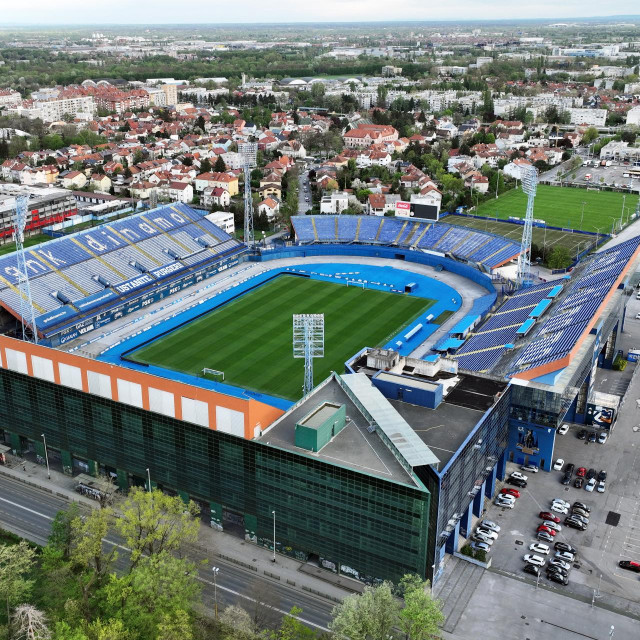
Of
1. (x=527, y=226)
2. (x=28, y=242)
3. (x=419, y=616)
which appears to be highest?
(x=527, y=226)

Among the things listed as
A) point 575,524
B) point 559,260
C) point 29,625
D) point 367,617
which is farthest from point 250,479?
point 559,260

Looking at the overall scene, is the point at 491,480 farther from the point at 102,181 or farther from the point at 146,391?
the point at 102,181

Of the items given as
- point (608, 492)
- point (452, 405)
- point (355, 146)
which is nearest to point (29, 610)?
point (452, 405)

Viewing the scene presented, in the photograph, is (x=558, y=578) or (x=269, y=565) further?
(x=269, y=565)

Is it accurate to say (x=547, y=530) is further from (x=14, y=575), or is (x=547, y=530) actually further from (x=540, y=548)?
(x=14, y=575)

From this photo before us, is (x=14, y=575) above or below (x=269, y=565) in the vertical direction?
above

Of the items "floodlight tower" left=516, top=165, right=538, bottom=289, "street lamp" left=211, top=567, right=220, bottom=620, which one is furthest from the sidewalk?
"floodlight tower" left=516, top=165, right=538, bottom=289

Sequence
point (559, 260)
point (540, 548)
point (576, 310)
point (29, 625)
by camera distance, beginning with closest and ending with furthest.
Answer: point (29, 625) → point (540, 548) → point (576, 310) → point (559, 260)
